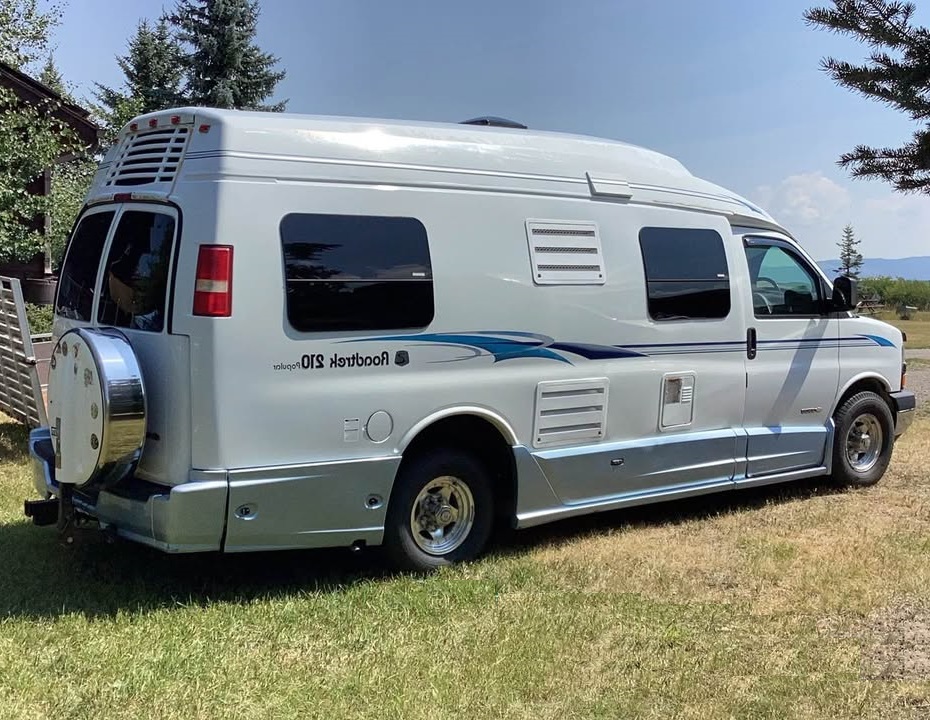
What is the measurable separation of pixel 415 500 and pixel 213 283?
1.74 meters

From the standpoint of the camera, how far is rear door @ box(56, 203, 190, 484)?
463 cm

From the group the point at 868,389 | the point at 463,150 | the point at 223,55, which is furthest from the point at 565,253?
the point at 223,55

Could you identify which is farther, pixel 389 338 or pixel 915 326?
pixel 915 326

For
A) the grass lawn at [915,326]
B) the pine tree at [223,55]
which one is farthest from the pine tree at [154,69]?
the grass lawn at [915,326]

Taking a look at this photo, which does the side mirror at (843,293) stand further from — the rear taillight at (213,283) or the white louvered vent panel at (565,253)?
the rear taillight at (213,283)

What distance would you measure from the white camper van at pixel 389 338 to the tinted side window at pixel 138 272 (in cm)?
2

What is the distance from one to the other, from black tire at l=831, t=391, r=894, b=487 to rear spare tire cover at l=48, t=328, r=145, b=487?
5.78 metres

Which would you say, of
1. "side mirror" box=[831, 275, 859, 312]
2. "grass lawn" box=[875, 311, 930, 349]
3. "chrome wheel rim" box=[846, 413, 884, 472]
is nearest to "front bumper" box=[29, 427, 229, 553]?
"side mirror" box=[831, 275, 859, 312]

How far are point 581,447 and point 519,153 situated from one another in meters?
1.94

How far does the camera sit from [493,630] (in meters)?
4.61

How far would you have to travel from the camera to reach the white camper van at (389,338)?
15.2 feet

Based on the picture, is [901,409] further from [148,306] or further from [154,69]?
[154,69]

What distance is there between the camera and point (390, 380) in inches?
201

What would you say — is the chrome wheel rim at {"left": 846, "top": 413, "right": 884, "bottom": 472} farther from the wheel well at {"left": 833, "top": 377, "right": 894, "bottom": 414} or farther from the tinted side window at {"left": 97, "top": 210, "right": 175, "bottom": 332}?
the tinted side window at {"left": 97, "top": 210, "right": 175, "bottom": 332}
